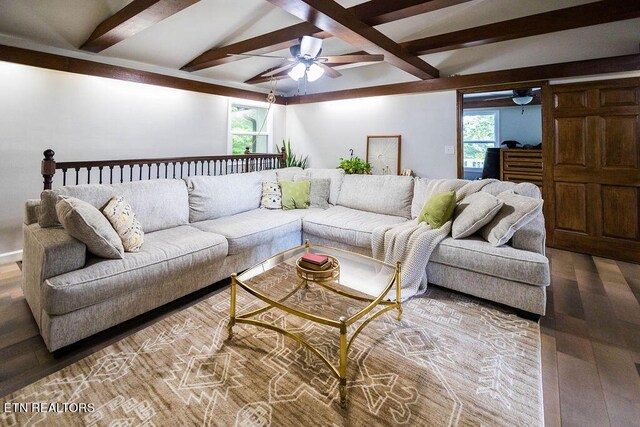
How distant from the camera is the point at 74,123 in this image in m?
3.71

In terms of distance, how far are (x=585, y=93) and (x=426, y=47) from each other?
1.88m

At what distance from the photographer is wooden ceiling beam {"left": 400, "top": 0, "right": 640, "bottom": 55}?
3.03 m

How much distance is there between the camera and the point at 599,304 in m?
2.59

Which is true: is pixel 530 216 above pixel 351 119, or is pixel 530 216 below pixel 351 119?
below

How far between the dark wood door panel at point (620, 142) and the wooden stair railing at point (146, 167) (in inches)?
172

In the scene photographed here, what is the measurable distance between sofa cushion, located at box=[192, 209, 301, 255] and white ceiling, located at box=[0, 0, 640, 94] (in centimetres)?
227

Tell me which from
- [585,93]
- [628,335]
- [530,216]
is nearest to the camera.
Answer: [628,335]

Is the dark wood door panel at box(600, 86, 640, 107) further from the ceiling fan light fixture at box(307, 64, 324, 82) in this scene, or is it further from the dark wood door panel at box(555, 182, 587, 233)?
the ceiling fan light fixture at box(307, 64, 324, 82)

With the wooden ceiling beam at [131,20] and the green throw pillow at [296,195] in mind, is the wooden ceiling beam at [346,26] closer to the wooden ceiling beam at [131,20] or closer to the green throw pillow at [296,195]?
the wooden ceiling beam at [131,20]

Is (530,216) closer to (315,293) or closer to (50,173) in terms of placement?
(315,293)

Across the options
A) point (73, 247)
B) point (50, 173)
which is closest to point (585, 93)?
point (73, 247)

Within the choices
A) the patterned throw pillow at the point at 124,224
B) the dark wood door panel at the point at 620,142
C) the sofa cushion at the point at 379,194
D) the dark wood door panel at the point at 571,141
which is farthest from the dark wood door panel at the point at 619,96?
the patterned throw pillow at the point at 124,224

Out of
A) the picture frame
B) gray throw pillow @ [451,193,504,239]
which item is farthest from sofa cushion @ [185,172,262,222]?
gray throw pillow @ [451,193,504,239]

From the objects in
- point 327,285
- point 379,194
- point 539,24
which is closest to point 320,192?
point 379,194
